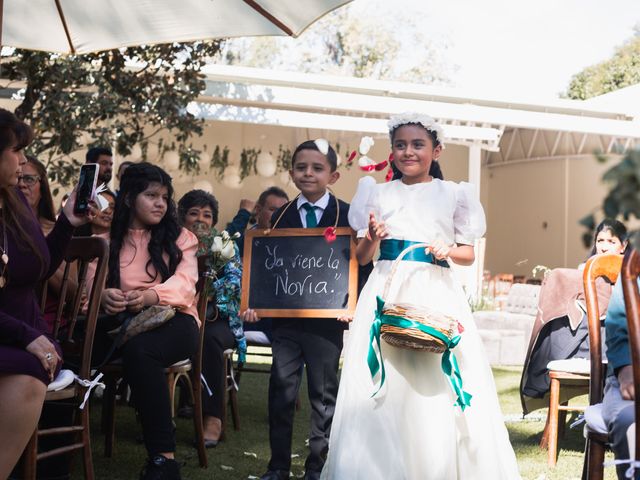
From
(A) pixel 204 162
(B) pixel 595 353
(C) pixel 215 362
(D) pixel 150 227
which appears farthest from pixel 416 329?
(A) pixel 204 162

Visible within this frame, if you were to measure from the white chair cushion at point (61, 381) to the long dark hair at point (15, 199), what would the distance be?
1.53 feet

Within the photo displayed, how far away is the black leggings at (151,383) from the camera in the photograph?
434cm

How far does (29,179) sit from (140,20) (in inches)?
43.8

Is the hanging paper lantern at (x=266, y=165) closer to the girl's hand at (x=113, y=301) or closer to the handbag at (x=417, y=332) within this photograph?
the girl's hand at (x=113, y=301)

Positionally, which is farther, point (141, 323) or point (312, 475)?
point (312, 475)

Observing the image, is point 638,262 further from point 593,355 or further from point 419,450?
point 419,450

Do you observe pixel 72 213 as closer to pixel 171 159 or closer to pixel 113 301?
pixel 113 301

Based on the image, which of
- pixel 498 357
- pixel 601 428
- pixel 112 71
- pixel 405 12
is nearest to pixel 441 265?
pixel 601 428

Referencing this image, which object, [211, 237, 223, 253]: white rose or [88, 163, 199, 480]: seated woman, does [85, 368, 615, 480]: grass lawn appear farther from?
[211, 237, 223, 253]: white rose

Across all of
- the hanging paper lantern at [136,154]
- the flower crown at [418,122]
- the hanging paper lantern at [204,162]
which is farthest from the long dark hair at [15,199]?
the hanging paper lantern at [204,162]

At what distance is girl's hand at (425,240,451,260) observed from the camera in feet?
13.0

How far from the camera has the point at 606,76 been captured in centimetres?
4003

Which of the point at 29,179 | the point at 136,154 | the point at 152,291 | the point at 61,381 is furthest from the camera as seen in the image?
the point at 136,154

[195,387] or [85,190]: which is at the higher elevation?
[85,190]
